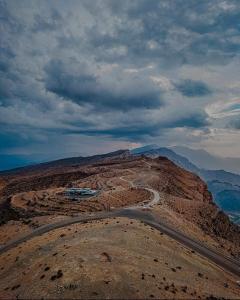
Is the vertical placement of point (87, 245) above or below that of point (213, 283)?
above

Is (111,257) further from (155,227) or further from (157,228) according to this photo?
(155,227)

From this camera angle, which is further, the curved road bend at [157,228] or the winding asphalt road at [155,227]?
the winding asphalt road at [155,227]

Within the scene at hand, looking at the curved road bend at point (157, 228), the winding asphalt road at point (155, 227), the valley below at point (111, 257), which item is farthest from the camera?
the winding asphalt road at point (155, 227)

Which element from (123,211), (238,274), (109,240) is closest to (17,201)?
(123,211)

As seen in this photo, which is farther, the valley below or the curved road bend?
the curved road bend

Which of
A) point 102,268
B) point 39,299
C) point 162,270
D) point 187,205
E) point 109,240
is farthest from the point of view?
point 187,205

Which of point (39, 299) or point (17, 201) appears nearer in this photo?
point (39, 299)

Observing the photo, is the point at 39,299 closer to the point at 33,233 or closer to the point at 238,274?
the point at 238,274

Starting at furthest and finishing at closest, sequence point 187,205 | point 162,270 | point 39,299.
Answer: point 187,205 < point 162,270 < point 39,299
